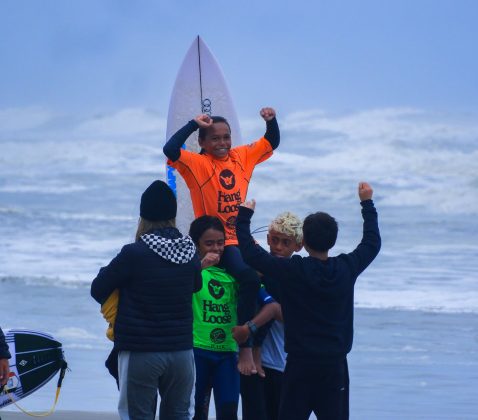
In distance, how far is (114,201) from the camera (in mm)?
22141

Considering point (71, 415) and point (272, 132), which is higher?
point (272, 132)

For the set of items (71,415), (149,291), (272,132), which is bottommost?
(71,415)

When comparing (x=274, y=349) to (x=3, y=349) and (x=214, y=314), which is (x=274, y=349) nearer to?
(x=214, y=314)

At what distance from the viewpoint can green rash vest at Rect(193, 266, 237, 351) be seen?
4.04 meters

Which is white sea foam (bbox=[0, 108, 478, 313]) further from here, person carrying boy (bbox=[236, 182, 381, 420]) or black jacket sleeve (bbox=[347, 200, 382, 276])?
person carrying boy (bbox=[236, 182, 381, 420])

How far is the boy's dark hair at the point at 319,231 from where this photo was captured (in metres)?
3.59

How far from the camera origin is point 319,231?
359cm

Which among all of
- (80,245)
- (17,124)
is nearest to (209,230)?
(80,245)

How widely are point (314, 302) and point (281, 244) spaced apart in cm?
51

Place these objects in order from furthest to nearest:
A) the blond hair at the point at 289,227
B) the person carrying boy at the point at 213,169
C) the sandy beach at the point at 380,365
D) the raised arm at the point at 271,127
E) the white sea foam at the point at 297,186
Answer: the white sea foam at the point at 297,186
the sandy beach at the point at 380,365
the raised arm at the point at 271,127
the person carrying boy at the point at 213,169
the blond hair at the point at 289,227

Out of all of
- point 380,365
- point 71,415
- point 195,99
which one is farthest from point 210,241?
point 380,365

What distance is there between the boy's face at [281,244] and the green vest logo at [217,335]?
0.37 meters

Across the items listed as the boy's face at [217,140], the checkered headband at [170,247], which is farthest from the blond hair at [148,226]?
the boy's face at [217,140]

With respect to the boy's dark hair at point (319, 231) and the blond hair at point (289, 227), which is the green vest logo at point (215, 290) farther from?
the boy's dark hair at point (319, 231)
